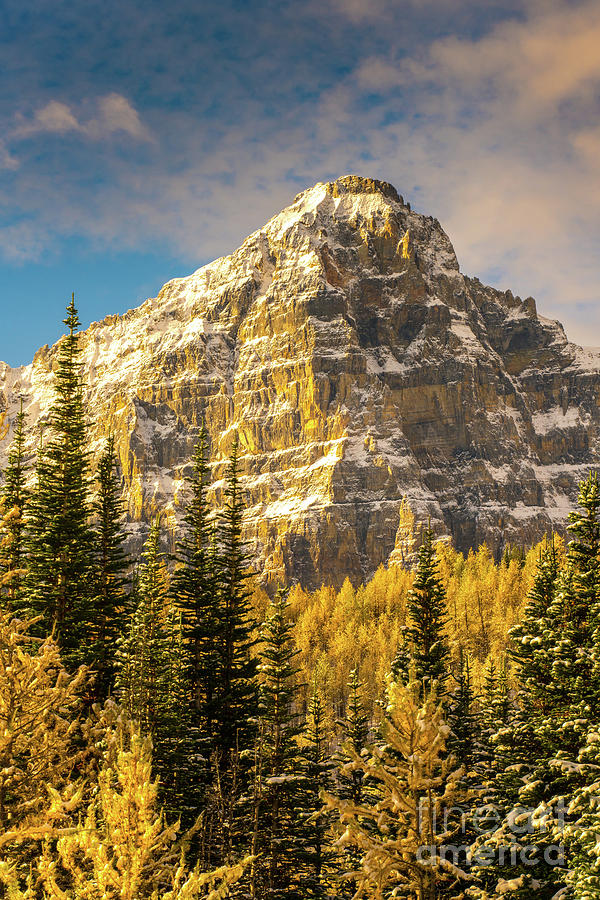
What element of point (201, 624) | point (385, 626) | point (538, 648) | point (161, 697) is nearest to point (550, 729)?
point (538, 648)

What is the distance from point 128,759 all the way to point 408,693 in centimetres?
525

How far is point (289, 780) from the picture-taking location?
25219mm

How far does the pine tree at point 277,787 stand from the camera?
990 inches

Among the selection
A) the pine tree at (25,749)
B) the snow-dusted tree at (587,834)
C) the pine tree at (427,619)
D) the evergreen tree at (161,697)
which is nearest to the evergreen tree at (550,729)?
the snow-dusted tree at (587,834)

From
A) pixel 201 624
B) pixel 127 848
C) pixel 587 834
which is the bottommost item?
pixel 587 834

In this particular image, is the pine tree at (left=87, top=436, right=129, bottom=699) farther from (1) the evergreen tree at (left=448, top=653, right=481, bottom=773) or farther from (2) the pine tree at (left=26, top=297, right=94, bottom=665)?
(1) the evergreen tree at (left=448, top=653, right=481, bottom=773)

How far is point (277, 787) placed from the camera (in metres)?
26.0

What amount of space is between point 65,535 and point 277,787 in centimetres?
1449

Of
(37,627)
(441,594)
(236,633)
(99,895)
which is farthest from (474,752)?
(99,895)

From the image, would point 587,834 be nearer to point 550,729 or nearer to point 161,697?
point 550,729

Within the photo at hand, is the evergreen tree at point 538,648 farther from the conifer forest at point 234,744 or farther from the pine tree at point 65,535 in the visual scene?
the pine tree at point 65,535

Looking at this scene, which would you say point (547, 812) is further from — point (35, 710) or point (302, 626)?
point (302, 626)

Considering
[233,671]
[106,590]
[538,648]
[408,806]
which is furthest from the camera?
[106,590]

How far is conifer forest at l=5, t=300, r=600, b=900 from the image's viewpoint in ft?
41.2
